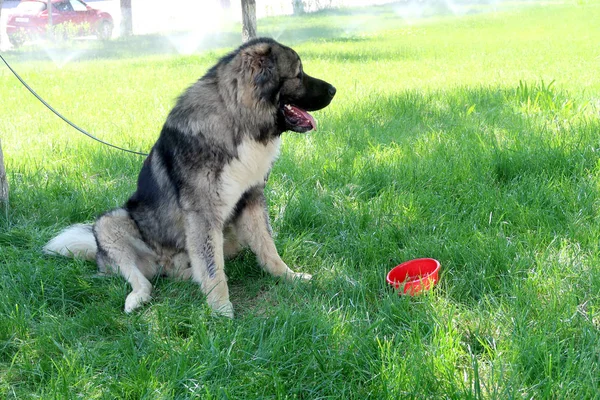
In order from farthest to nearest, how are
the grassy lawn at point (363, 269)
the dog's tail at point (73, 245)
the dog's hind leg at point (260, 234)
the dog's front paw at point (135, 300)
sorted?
the dog's tail at point (73, 245) < the dog's hind leg at point (260, 234) < the dog's front paw at point (135, 300) < the grassy lawn at point (363, 269)

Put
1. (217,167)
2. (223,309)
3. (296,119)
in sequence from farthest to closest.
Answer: (296,119), (217,167), (223,309)

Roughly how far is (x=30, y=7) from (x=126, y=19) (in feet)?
14.6

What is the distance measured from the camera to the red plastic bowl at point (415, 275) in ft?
9.09

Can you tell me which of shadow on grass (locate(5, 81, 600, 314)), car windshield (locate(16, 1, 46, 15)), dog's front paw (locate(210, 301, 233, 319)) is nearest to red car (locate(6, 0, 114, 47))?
car windshield (locate(16, 1, 46, 15))

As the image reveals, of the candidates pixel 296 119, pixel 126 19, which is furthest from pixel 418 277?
pixel 126 19

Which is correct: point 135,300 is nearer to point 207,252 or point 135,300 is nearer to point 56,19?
point 207,252

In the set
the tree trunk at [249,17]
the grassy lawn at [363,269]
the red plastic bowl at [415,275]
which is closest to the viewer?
the grassy lawn at [363,269]

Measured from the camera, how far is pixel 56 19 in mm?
17984

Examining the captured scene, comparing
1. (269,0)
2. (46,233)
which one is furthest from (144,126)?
(269,0)

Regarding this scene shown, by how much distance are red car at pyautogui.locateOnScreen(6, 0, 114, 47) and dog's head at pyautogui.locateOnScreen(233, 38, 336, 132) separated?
663 inches

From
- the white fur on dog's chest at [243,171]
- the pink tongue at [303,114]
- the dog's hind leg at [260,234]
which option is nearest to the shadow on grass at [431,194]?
the dog's hind leg at [260,234]

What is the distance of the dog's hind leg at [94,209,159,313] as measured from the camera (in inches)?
121

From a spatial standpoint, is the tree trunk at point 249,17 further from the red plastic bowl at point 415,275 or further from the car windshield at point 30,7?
the car windshield at point 30,7

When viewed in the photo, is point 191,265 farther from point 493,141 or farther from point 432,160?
point 493,141
